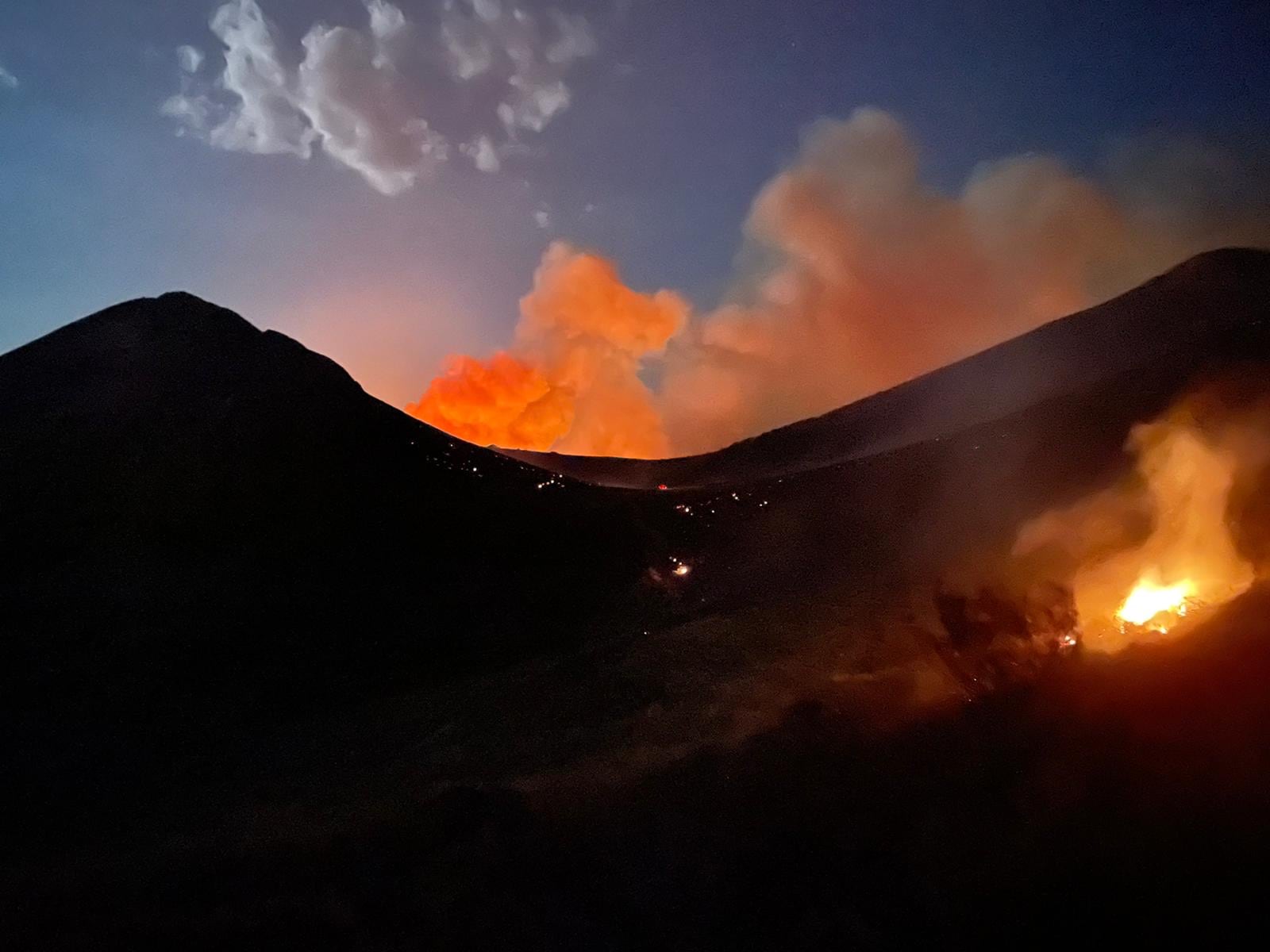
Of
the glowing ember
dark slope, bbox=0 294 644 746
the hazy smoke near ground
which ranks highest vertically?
dark slope, bbox=0 294 644 746

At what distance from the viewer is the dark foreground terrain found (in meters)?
6.71

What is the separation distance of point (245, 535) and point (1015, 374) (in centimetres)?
2045

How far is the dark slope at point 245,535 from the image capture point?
10.7 metres

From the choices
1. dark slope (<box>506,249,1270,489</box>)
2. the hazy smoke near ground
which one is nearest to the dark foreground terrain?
the hazy smoke near ground

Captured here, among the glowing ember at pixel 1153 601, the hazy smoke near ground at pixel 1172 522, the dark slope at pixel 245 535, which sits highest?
the dark slope at pixel 245 535

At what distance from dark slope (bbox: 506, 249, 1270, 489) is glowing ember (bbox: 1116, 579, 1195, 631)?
259 inches

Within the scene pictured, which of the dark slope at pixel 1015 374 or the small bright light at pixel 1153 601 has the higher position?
the dark slope at pixel 1015 374

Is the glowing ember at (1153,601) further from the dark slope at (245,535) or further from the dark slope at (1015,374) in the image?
the dark slope at (245,535)

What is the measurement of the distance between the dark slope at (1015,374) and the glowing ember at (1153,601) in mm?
6589

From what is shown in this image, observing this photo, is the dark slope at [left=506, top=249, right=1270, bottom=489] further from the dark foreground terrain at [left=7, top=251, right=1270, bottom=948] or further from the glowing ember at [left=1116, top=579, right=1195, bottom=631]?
the glowing ember at [left=1116, top=579, right=1195, bottom=631]

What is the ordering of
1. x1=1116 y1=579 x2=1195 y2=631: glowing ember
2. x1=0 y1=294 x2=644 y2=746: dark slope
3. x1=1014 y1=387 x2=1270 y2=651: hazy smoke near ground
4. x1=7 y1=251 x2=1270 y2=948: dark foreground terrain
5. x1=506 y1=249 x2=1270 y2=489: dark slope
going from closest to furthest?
x1=7 y1=251 x2=1270 y2=948: dark foreground terrain
x1=1116 y1=579 x2=1195 y2=631: glowing ember
x1=1014 y1=387 x2=1270 y2=651: hazy smoke near ground
x1=0 y1=294 x2=644 y2=746: dark slope
x1=506 y1=249 x2=1270 y2=489: dark slope

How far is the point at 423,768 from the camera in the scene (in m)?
8.65

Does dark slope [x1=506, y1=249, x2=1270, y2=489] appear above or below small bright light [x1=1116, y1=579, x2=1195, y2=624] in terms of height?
above

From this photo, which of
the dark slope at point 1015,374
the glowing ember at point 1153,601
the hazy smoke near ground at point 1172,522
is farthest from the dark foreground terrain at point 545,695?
the dark slope at point 1015,374
